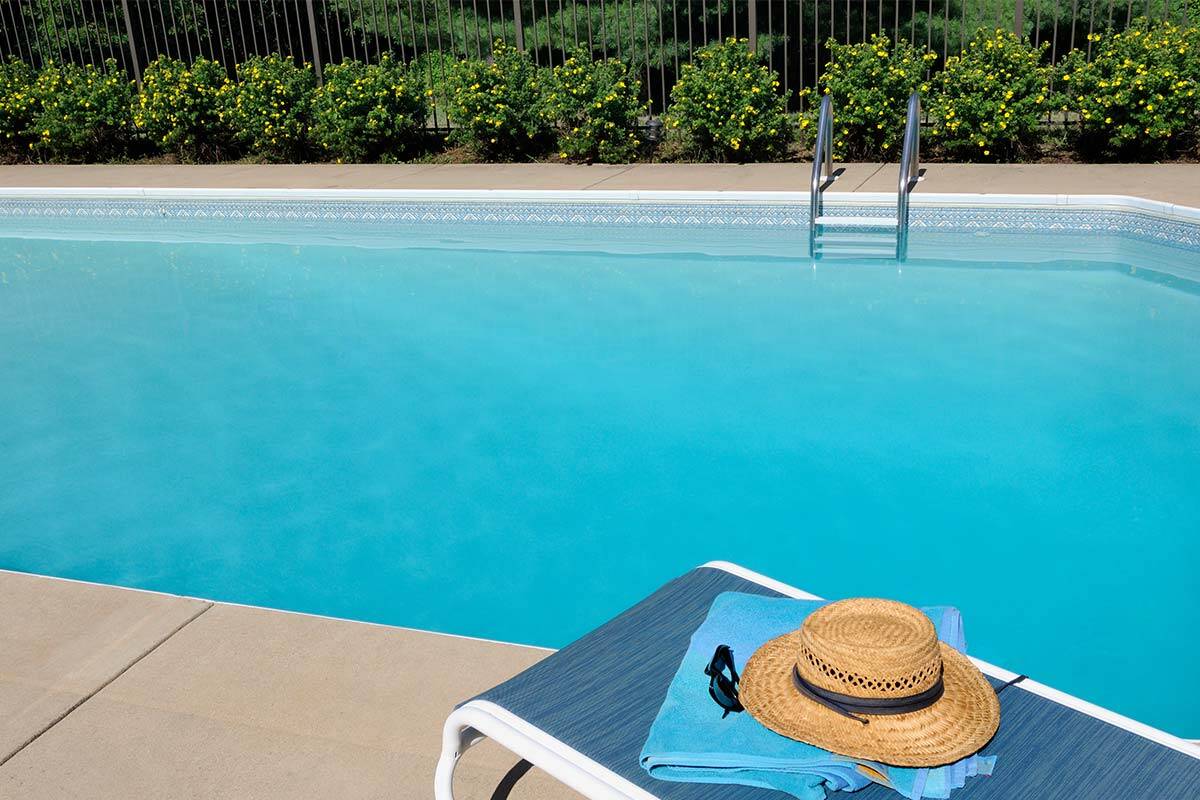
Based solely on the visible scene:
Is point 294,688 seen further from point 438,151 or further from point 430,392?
point 438,151

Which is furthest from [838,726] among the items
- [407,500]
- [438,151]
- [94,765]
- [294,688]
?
[438,151]

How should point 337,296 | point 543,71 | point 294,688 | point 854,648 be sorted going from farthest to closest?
point 543,71 < point 337,296 < point 294,688 < point 854,648

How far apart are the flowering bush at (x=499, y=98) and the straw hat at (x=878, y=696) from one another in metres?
9.10

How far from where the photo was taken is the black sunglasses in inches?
75.3

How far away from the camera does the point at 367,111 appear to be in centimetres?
1082

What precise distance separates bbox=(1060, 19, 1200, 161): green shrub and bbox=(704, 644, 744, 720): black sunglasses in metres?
8.02

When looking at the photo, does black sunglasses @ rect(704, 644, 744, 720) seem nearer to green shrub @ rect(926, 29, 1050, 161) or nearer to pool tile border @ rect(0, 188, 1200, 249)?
pool tile border @ rect(0, 188, 1200, 249)

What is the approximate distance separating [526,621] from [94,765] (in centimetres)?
155

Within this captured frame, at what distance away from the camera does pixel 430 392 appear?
577 centimetres

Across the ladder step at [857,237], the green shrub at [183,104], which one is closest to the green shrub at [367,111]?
the green shrub at [183,104]

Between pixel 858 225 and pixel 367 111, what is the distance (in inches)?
211

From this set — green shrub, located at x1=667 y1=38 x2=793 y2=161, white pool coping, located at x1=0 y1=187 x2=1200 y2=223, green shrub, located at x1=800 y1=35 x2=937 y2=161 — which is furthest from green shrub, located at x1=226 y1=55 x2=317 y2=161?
green shrub, located at x1=800 y1=35 x2=937 y2=161

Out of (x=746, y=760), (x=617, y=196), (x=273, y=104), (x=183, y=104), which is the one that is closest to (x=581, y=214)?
(x=617, y=196)

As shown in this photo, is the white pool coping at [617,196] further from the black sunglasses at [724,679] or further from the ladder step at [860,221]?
the black sunglasses at [724,679]
